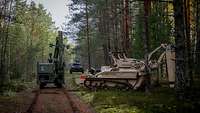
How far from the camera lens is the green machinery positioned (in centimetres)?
3316

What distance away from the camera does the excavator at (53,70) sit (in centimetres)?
3316

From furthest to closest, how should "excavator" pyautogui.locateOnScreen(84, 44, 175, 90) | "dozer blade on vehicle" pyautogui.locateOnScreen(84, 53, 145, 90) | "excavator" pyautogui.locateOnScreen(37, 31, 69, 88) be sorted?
1. "excavator" pyautogui.locateOnScreen(37, 31, 69, 88)
2. "dozer blade on vehicle" pyautogui.locateOnScreen(84, 53, 145, 90)
3. "excavator" pyautogui.locateOnScreen(84, 44, 175, 90)

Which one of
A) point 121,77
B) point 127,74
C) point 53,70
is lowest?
point 121,77

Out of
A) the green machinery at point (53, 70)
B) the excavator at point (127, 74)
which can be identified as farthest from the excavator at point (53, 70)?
the excavator at point (127, 74)

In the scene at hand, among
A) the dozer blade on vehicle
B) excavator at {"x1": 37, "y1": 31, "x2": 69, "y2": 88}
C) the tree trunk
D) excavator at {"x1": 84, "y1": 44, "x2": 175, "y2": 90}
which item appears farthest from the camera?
excavator at {"x1": 37, "y1": 31, "x2": 69, "y2": 88}

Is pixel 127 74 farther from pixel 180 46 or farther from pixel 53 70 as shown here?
pixel 180 46

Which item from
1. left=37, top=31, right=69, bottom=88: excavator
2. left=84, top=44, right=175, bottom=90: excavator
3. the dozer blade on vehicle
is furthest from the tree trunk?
left=37, top=31, right=69, bottom=88: excavator

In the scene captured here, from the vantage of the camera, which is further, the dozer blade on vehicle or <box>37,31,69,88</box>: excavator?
<box>37,31,69,88</box>: excavator

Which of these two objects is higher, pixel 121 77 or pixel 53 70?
pixel 53 70

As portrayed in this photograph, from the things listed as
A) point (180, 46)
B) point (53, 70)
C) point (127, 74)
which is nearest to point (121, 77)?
point (127, 74)

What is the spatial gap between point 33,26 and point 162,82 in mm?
57057

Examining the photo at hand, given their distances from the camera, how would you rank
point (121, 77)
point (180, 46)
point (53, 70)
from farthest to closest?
point (53, 70), point (121, 77), point (180, 46)

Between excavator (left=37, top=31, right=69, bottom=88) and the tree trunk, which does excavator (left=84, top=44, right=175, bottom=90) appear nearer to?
excavator (left=37, top=31, right=69, bottom=88)

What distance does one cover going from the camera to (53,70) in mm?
33312
